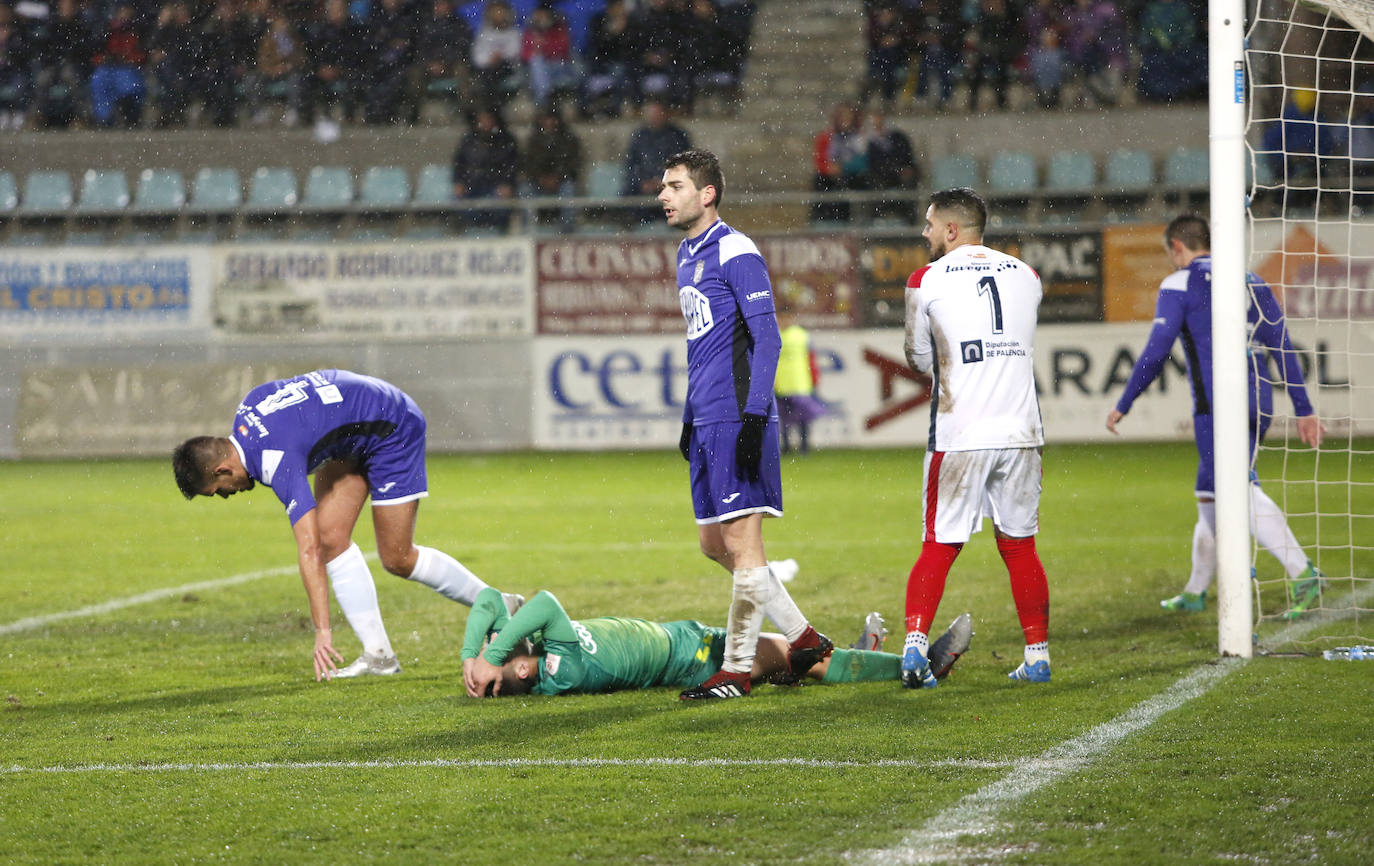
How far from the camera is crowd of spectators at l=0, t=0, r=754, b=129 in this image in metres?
22.8

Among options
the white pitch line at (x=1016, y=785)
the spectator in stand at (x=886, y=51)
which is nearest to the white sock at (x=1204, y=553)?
the white pitch line at (x=1016, y=785)

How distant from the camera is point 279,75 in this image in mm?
22812

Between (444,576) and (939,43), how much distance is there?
711 inches

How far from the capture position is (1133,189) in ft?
65.1

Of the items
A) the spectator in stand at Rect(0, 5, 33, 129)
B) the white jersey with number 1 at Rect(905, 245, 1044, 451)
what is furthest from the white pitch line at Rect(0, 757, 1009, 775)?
the spectator in stand at Rect(0, 5, 33, 129)

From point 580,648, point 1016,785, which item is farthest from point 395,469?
point 1016,785

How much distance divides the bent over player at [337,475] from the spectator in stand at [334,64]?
1772 centimetres

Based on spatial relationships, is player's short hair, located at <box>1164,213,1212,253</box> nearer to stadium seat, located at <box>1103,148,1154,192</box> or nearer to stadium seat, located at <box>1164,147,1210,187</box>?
stadium seat, located at <box>1164,147,1210,187</box>

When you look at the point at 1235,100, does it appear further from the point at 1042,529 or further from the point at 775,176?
the point at 775,176

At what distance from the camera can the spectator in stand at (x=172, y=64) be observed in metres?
22.8

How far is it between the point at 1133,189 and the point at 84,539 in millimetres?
14219

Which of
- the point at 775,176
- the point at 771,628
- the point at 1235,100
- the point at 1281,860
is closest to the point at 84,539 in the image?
the point at 771,628

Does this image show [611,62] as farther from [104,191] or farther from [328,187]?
A: [104,191]

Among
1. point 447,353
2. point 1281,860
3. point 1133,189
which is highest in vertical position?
point 1133,189
